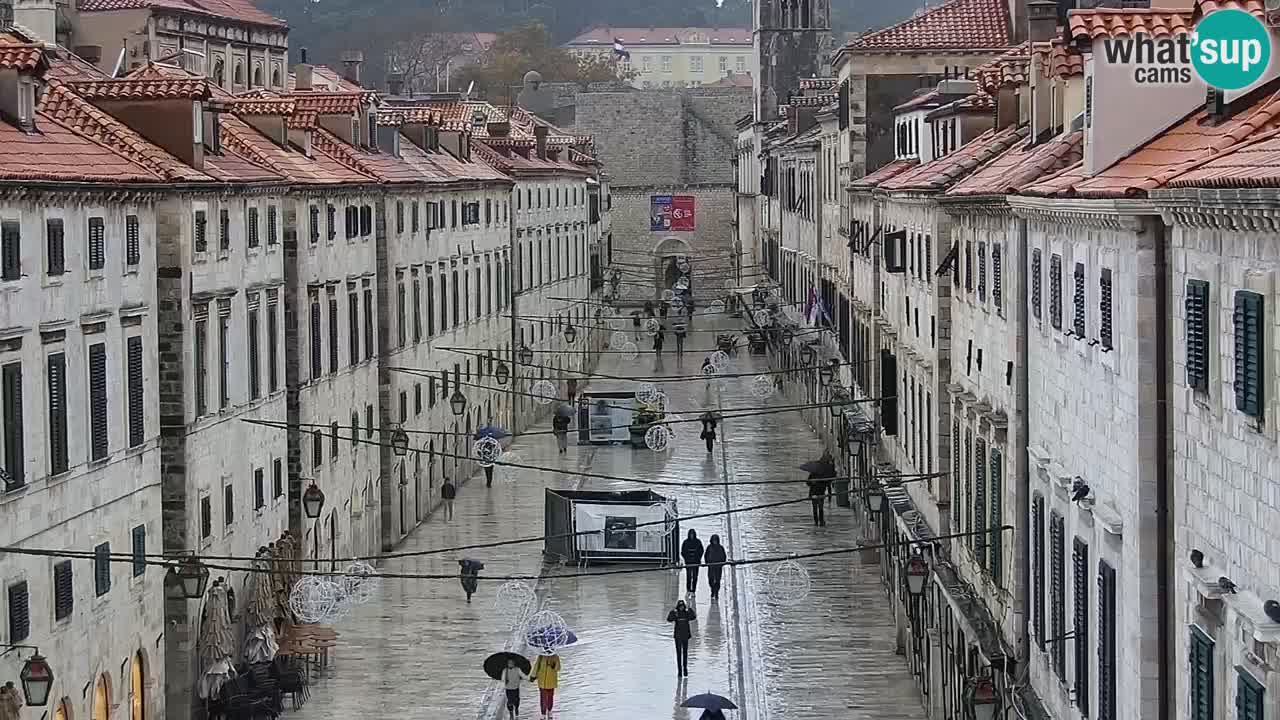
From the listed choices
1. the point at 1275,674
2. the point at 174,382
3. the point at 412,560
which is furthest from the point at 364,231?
the point at 1275,674

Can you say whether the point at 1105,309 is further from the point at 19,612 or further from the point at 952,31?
the point at 952,31

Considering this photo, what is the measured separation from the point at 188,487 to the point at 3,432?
785 centimetres

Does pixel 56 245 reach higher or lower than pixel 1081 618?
higher

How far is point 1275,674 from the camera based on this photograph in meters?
13.6

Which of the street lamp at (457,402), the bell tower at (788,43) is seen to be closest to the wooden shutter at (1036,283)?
the street lamp at (457,402)

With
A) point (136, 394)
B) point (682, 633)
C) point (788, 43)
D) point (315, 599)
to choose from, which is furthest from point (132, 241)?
point (788, 43)

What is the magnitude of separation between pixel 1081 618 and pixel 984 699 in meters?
3.50

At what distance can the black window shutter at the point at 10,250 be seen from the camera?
86.0ft

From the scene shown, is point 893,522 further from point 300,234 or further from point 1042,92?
point 1042,92

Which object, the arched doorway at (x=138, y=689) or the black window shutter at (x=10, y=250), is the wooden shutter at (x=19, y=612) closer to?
the black window shutter at (x=10, y=250)

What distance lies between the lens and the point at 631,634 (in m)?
42.1

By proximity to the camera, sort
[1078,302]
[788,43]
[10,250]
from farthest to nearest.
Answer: [788,43] < [10,250] < [1078,302]

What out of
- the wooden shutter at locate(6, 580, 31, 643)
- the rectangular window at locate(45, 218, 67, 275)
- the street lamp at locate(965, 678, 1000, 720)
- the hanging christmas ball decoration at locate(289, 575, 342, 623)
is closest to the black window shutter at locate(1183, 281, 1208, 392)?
the street lamp at locate(965, 678, 1000, 720)

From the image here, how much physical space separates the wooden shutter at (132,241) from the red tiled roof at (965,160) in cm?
1120
